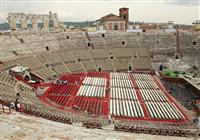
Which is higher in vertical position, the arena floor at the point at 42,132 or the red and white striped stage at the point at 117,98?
the arena floor at the point at 42,132

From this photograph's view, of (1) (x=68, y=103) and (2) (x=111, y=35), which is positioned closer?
(1) (x=68, y=103)

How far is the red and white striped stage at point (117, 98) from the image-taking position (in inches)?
954

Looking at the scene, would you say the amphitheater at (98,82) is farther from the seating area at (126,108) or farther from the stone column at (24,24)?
the stone column at (24,24)

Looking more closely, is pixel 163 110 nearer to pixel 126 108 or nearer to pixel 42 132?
pixel 126 108

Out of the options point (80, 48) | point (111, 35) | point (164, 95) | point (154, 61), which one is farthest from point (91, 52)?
point (164, 95)

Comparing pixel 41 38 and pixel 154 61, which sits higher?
pixel 41 38

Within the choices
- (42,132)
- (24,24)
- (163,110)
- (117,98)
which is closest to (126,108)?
(117,98)

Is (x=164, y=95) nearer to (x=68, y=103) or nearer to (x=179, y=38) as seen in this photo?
(x=68, y=103)

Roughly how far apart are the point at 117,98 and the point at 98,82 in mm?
6639

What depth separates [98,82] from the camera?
34.9 m

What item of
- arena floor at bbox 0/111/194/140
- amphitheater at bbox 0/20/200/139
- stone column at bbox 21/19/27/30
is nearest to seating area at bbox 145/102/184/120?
amphitheater at bbox 0/20/200/139

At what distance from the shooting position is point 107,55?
154 feet

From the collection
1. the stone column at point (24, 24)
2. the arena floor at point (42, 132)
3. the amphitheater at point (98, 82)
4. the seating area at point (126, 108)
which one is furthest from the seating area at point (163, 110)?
the stone column at point (24, 24)

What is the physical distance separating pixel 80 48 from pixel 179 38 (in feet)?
61.7
